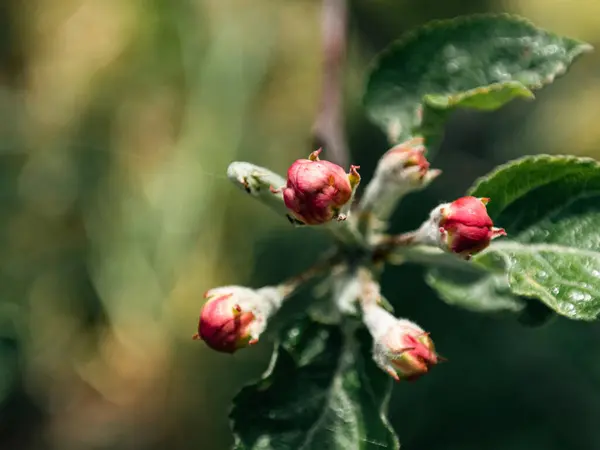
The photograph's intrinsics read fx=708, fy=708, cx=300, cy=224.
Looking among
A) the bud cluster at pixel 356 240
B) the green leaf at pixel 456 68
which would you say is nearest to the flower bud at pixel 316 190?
the bud cluster at pixel 356 240

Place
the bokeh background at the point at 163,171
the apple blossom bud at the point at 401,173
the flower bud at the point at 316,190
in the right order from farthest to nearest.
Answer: the bokeh background at the point at 163,171 → the apple blossom bud at the point at 401,173 → the flower bud at the point at 316,190

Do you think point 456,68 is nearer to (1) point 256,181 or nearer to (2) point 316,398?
(1) point 256,181

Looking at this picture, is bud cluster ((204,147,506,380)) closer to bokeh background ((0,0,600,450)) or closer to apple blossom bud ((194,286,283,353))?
apple blossom bud ((194,286,283,353))

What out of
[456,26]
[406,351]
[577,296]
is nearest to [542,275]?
[577,296]

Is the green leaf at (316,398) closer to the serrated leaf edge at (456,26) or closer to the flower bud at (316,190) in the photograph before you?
the flower bud at (316,190)

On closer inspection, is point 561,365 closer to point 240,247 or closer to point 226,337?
point 240,247

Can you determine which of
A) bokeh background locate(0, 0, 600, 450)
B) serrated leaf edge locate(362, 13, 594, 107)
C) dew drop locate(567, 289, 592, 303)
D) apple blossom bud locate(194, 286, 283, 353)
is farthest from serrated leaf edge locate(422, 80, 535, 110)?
bokeh background locate(0, 0, 600, 450)
